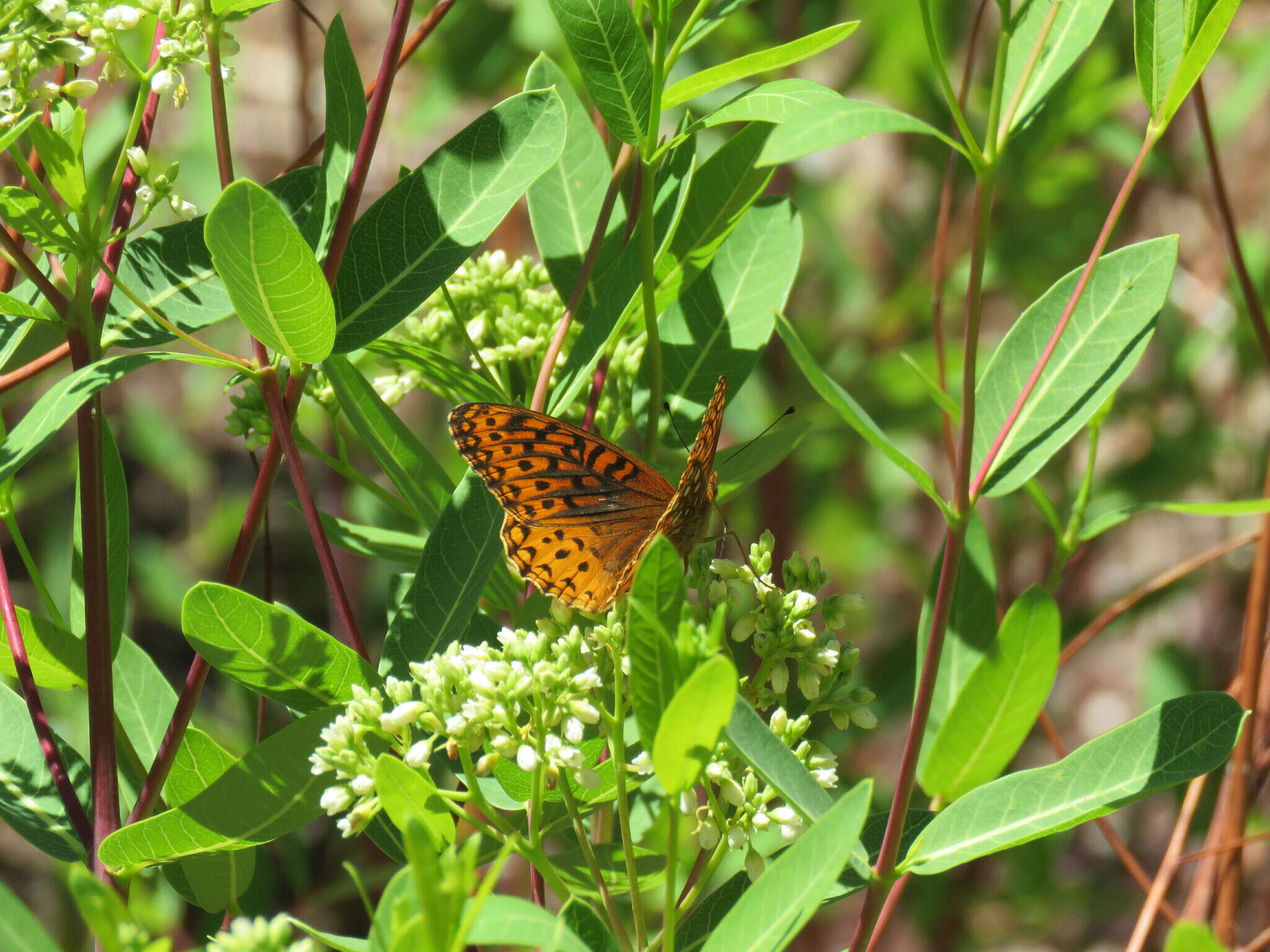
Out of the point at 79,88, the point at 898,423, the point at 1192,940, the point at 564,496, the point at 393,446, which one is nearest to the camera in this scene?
the point at 1192,940

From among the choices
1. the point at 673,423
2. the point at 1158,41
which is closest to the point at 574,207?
the point at 673,423

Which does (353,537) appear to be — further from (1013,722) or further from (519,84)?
(519,84)

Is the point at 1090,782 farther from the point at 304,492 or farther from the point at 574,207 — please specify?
the point at 574,207

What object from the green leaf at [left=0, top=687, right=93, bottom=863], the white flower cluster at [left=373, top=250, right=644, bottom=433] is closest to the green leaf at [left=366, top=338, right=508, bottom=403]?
the white flower cluster at [left=373, top=250, right=644, bottom=433]

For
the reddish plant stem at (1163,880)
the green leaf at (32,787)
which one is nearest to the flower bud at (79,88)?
the green leaf at (32,787)

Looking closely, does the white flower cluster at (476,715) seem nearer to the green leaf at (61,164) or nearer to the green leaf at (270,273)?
the green leaf at (270,273)

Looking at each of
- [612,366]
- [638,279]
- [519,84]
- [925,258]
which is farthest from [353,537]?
[925,258]
